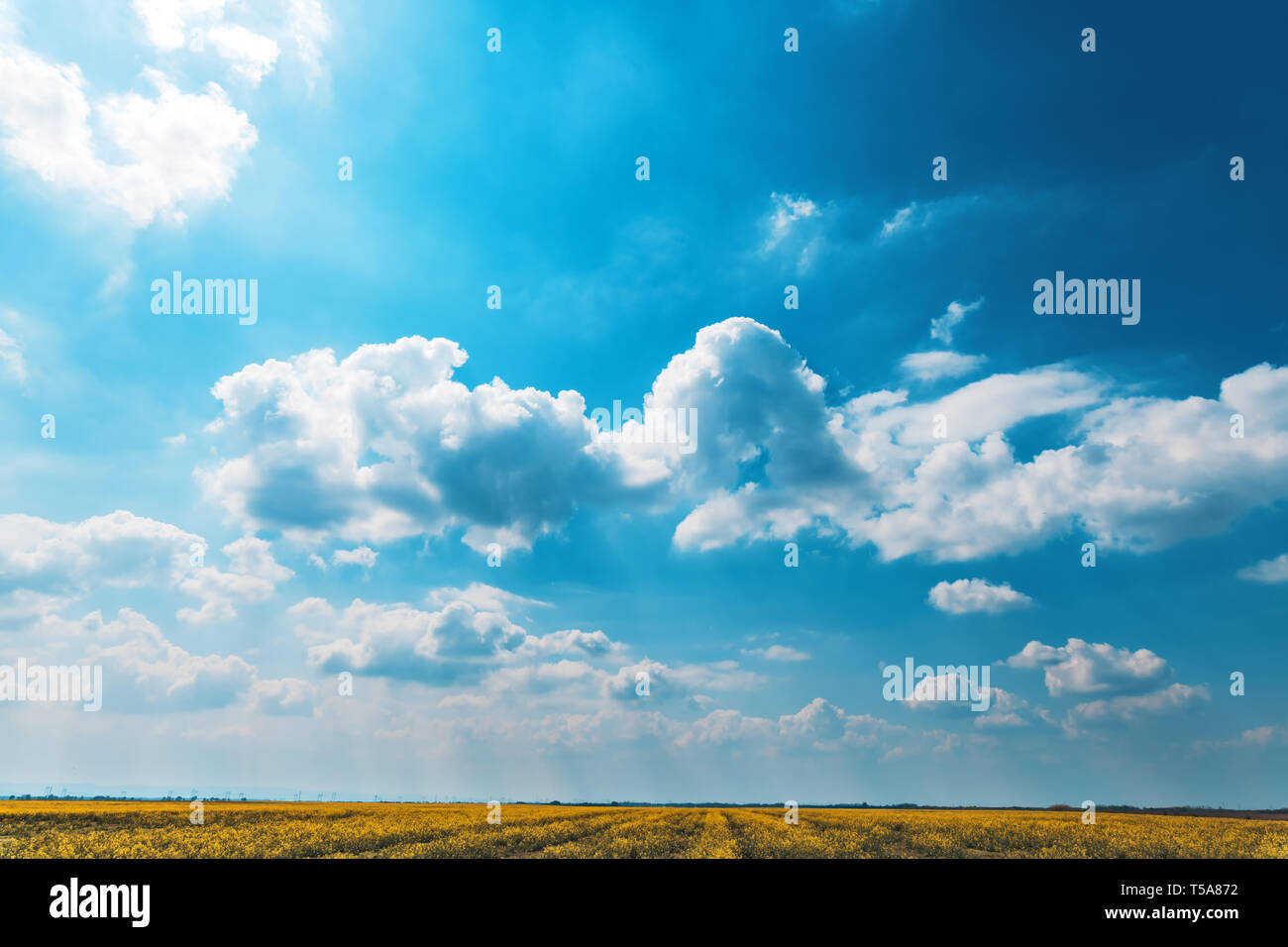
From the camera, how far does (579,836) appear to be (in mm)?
44000

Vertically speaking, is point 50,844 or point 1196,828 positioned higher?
point 50,844

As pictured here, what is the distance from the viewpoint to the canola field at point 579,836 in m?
36.8

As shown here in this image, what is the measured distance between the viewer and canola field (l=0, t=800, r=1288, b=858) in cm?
3684
